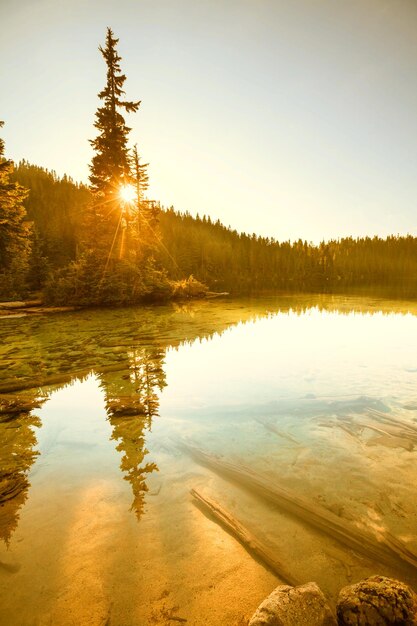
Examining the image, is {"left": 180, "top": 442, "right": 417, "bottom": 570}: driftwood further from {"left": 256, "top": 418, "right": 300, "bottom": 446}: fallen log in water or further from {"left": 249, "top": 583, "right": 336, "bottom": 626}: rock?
{"left": 256, "top": 418, "right": 300, "bottom": 446}: fallen log in water

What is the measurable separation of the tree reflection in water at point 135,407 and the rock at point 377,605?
2302 millimetres

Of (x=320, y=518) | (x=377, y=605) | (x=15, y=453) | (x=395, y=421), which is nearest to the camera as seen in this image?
(x=377, y=605)

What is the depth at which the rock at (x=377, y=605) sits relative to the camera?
2.12m

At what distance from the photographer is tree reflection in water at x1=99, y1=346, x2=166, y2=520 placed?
4.44 metres

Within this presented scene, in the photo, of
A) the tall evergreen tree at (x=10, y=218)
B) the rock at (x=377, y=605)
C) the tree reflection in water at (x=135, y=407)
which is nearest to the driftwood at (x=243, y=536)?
the rock at (x=377, y=605)

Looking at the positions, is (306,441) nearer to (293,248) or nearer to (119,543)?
(119,543)

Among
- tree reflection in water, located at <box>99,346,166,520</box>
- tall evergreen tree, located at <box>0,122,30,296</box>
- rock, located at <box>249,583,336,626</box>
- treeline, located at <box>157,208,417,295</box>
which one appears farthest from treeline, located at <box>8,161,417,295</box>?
rock, located at <box>249,583,336,626</box>

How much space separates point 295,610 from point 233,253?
398 ft

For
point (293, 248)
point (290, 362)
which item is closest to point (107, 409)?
point (290, 362)

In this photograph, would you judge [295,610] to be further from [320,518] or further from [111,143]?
[111,143]

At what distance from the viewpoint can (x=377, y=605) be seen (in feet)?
7.11

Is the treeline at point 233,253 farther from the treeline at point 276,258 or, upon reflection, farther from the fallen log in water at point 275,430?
the fallen log in water at point 275,430

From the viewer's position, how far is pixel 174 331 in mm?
15078

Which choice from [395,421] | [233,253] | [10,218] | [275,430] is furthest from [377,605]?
[233,253]
